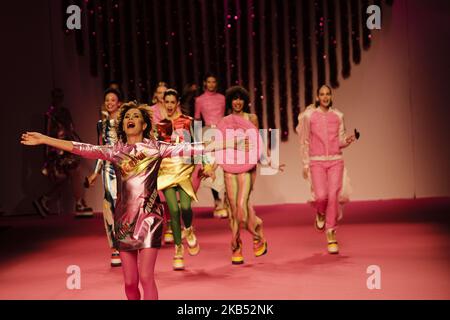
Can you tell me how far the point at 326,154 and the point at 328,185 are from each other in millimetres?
272

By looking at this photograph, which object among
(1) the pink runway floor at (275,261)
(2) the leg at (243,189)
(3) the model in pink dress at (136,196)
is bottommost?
(1) the pink runway floor at (275,261)

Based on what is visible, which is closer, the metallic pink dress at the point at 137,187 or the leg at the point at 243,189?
the metallic pink dress at the point at 137,187

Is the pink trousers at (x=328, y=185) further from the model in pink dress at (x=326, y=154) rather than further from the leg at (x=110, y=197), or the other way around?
the leg at (x=110, y=197)

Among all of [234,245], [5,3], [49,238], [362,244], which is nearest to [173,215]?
[234,245]

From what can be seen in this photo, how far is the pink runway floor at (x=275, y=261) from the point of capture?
6.36 metres

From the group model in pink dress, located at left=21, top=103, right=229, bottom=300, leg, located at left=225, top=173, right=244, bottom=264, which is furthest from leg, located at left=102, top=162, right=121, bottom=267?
model in pink dress, located at left=21, top=103, right=229, bottom=300

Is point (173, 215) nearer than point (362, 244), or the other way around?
point (173, 215)

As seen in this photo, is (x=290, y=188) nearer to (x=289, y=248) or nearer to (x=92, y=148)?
(x=289, y=248)

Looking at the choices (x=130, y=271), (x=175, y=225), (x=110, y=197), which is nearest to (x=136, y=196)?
(x=130, y=271)

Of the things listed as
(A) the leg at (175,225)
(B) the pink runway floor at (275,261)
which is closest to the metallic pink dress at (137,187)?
(B) the pink runway floor at (275,261)

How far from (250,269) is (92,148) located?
245 cm

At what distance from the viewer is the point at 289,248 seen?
27.6 ft
